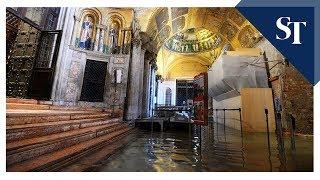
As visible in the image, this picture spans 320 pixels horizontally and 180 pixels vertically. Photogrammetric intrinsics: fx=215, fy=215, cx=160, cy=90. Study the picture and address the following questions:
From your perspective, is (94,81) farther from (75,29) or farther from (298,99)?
(298,99)

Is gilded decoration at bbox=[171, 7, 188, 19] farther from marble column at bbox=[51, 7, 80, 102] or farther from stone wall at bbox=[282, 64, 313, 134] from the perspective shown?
stone wall at bbox=[282, 64, 313, 134]

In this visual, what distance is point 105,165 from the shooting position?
125 inches

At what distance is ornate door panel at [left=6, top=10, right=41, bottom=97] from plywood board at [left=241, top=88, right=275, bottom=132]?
9.28 m

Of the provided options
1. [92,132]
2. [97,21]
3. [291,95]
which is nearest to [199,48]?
[97,21]

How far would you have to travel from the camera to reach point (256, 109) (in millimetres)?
8891

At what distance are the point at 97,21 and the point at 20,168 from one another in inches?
418

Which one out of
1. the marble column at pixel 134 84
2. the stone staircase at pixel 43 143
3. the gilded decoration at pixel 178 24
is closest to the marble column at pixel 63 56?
the marble column at pixel 134 84

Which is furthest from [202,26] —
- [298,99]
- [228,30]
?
[298,99]

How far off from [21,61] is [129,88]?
5051 millimetres

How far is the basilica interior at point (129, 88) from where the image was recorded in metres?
4.37

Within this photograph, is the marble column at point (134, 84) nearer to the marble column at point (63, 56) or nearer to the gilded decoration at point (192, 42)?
the marble column at point (63, 56)

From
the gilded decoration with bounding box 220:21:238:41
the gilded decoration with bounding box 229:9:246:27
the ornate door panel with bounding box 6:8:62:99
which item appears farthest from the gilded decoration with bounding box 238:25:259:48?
the ornate door panel with bounding box 6:8:62:99

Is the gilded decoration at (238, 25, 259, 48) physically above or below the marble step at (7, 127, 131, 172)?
above

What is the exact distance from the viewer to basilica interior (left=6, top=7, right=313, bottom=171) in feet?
14.3
